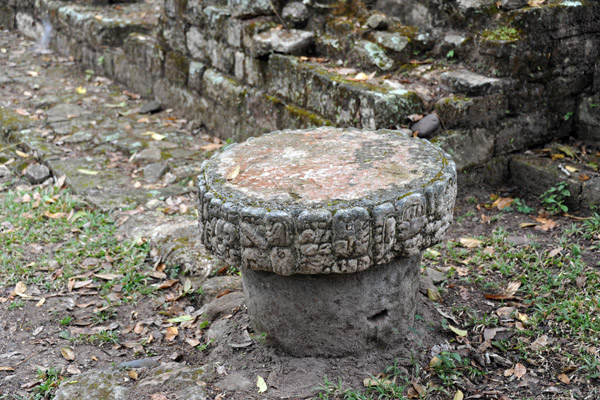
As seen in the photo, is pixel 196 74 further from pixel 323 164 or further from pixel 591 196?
pixel 591 196

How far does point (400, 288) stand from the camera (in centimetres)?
248

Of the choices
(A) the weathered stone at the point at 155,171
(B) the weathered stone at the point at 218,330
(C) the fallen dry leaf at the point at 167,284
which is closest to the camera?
(B) the weathered stone at the point at 218,330

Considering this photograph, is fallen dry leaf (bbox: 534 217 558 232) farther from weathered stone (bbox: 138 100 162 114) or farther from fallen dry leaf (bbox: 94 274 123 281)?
weathered stone (bbox: 138 100 162 114)

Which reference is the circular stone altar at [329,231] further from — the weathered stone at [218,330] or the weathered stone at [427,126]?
the weathered stone at [427,126]

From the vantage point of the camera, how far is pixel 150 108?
236 inches

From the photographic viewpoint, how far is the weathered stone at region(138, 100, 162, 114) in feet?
19.6

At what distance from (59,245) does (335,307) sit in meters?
2.10

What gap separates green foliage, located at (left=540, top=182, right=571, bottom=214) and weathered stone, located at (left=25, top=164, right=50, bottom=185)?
3.52 metres

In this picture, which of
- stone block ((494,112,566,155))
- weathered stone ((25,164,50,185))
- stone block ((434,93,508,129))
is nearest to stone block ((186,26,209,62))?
weathered stone ((25,164,50,185))

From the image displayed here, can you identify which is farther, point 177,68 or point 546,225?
point 177,68

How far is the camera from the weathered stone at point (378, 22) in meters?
4.25

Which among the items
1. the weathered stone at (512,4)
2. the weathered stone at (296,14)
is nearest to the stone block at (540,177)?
the weathered stone at (512,4)

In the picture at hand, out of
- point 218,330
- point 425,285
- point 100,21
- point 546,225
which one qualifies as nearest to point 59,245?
point 218,330

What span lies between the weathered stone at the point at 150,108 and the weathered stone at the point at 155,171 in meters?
1.30
